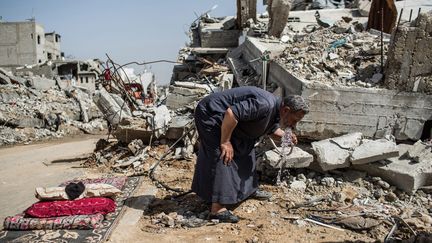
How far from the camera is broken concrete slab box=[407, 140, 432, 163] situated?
4.21 m

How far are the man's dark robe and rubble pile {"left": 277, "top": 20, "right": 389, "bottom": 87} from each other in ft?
6.43

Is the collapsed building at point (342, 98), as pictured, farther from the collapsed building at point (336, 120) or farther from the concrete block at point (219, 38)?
the concrete block at point (219, 38)

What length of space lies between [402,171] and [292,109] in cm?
184

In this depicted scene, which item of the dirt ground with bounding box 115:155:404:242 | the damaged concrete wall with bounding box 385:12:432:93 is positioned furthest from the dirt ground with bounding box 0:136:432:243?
the damaged concrete wall with bounding box 385:12:432:93

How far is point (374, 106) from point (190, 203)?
284 cm

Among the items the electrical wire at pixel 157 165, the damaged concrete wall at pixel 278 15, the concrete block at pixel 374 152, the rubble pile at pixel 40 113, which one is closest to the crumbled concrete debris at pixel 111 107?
the electrical wire at pixel 157 165

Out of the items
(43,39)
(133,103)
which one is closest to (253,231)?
(133,103)

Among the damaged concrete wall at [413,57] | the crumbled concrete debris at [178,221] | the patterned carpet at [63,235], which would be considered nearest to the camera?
the patterned carpet at [63,235]

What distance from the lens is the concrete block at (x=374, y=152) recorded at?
13.8 ft

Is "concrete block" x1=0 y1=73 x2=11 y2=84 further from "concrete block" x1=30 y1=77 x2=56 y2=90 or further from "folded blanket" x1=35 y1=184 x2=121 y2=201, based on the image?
"folded blanket" x1=35 y1=184 x2=121 y2=201

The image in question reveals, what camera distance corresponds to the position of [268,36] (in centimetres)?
912

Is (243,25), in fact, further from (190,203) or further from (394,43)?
(190,203)

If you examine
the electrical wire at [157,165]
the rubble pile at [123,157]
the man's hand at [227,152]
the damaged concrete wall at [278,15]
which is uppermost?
the damaged concrete wall at [278,15]

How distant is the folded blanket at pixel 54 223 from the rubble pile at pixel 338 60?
138 inches
